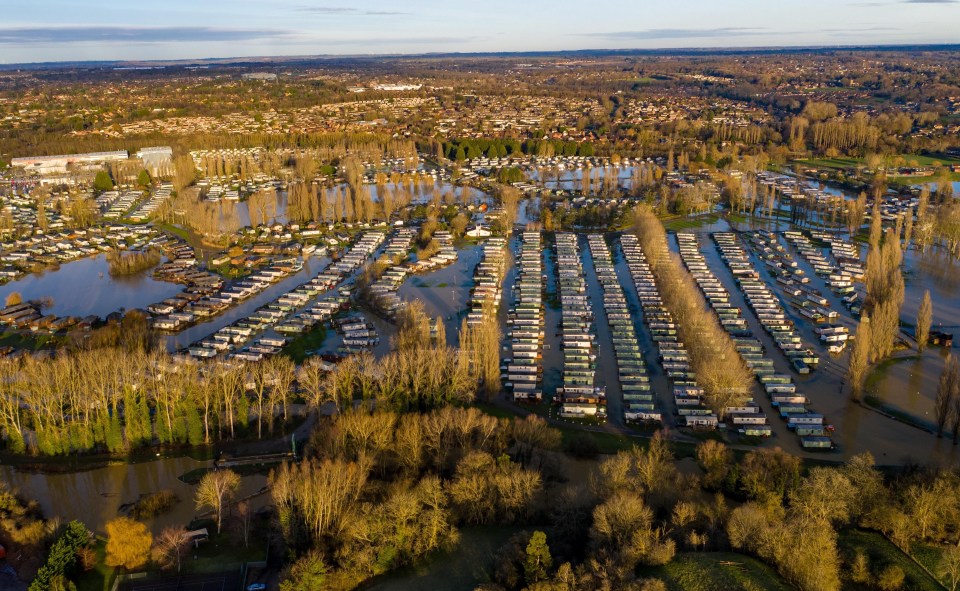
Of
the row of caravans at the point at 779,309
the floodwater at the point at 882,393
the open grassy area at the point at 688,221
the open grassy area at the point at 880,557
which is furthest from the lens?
the open grassy area at the point at 688,221

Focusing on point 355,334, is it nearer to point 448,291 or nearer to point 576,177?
point 448,291

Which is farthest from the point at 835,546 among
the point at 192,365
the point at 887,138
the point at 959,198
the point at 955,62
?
the point at 955,62

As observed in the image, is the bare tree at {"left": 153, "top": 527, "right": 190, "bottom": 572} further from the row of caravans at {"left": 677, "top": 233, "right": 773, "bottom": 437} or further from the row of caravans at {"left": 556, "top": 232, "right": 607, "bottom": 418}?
the row of caravans at {"left": 677, "top": 233, "right": 773, "bottom": 437}

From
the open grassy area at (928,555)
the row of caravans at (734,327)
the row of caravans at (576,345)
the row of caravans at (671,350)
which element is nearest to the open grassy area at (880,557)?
the open grassy area at (928,555)

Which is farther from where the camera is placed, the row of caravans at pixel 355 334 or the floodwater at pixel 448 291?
the floodwater at pixel 448 291

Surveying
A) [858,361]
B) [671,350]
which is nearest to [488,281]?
[671,350]

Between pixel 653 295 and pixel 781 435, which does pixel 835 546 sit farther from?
pixel 653 295

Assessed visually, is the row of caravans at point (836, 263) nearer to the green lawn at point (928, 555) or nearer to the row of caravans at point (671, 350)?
the row of caravans at point (671, 350)
